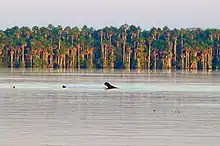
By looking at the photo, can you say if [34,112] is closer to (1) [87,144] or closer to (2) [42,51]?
(1) [87,144]

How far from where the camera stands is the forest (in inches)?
6599

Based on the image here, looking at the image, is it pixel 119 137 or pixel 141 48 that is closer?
pixel 119 137

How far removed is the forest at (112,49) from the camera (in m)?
168

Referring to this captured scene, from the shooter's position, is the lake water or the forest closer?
the lake water

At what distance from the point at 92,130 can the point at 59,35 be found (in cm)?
16222

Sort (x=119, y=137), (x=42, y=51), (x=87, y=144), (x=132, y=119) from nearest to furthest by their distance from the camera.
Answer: (x=87, y=144) < (x=119, y=137) < (x=132, y=119) < (x=42, y=51)

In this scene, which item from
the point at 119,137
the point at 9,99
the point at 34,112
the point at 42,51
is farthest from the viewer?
the point at 42,51

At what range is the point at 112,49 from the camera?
175375 millimetres

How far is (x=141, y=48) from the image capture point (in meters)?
170

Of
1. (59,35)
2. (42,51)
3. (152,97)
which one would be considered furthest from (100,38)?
(152,97)

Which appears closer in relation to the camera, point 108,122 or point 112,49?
point 108,122

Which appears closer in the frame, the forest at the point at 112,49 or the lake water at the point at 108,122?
the lake water at the point at 108,122

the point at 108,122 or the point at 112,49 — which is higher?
the point at 112,49

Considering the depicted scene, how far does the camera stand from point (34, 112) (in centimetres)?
2916
